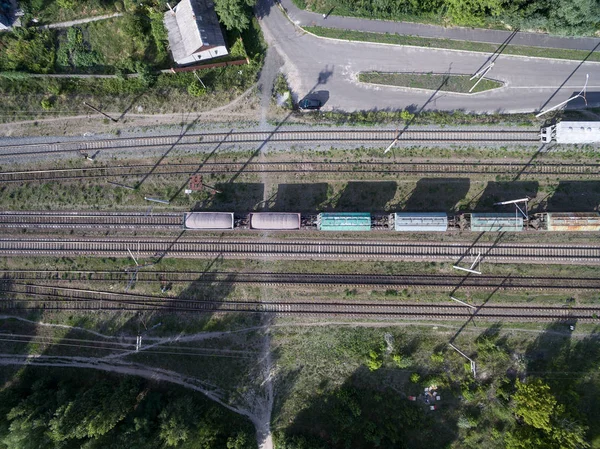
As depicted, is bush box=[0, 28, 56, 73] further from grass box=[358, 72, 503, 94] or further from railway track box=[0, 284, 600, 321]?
grass box=[358, 72, 503, 94]

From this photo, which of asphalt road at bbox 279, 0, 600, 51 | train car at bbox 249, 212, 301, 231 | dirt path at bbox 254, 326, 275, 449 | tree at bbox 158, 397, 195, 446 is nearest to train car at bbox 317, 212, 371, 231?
train car at bbox 249, 212, 301, 231

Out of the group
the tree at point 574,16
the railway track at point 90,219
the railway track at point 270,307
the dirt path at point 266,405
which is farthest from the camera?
the railway track at point 90,219

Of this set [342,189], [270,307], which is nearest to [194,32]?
[342,189]

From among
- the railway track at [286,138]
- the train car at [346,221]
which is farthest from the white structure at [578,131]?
the train car at [346,221]

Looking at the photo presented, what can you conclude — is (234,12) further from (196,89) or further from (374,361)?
(374,361)

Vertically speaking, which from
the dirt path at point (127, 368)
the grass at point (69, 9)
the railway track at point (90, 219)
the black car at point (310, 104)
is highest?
the grass at point (69, 9)

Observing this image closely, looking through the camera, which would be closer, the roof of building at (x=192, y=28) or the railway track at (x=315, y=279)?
the roof of building at (x=192, y=28)

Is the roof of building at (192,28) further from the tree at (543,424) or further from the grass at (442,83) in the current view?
the tree at (543,424)

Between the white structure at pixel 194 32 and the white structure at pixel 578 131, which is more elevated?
the white structure at pixel 194 32
